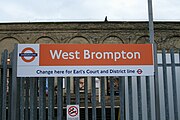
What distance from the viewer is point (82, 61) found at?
23.5 ft

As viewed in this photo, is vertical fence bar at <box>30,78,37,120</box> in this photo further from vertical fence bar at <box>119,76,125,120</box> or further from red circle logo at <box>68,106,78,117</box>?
vertical fence bar at <box>119,76,125,120</box>

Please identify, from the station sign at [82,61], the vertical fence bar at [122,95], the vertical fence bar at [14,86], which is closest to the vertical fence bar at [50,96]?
the station sign at [82,61]

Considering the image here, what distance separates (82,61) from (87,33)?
2514 cm

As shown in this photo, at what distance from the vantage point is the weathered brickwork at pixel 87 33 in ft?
105

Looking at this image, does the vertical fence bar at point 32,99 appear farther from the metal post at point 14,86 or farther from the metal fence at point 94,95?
the metal post at point 14,86

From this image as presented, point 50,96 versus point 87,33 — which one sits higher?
point 87,33

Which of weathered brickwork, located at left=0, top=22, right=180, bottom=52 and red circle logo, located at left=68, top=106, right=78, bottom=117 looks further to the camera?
weathered brickwork, located at left=0, top=22, right=180, bottom=52

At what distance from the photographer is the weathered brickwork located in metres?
32.0

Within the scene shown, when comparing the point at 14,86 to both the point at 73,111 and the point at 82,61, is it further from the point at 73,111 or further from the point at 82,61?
the point at 82,61

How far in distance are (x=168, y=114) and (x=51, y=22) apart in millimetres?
26054

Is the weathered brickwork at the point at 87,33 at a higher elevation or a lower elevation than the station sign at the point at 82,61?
higher

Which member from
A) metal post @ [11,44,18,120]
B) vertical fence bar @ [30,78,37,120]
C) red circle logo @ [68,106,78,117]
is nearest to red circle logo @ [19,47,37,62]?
metal post @ [11,44,18,120]

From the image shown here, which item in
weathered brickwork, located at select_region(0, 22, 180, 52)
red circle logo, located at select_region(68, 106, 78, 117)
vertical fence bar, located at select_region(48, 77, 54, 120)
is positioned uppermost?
weathered brickwork, located at select_region(0, 22, 180, 52)

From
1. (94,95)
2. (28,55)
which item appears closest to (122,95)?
(94,95)
